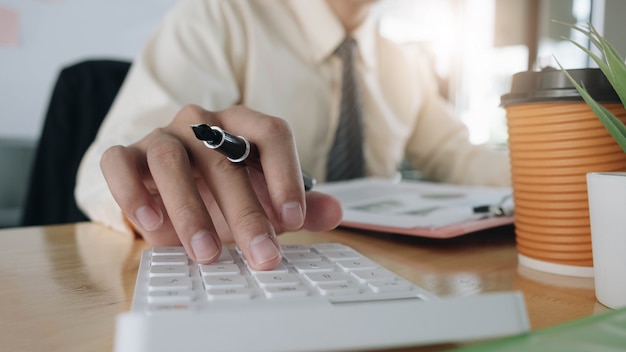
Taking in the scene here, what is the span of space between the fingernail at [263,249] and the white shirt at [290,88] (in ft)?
0.93

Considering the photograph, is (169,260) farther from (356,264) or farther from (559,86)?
(559,86)

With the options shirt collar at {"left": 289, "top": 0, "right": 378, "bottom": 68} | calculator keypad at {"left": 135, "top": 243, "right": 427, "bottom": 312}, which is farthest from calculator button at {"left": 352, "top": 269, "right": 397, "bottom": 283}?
shirt collar at {"left": 289, "top": 0, "right": 378, "bottom": 68}

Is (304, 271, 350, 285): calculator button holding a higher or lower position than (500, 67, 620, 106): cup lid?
lower

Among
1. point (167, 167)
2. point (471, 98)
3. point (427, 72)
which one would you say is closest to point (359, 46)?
point (427, 72)

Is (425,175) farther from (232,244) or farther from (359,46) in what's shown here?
(232,244)

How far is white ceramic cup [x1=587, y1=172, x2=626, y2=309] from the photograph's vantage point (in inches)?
12.5

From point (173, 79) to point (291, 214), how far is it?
569mm

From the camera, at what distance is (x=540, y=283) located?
1.29ft

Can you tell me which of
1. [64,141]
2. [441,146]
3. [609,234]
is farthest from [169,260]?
[441,146]

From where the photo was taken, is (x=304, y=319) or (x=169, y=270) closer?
(x=304, y=319)

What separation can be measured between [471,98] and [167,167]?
9.76 ft

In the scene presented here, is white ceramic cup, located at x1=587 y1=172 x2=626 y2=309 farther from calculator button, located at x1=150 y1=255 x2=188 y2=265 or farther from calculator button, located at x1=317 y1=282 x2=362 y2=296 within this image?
calculator button, located at x1=150 y1=255 x2=188 y2=265

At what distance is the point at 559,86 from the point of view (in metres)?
0.39

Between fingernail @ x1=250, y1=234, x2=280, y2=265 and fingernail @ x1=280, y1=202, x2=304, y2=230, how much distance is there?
1.7 inches
